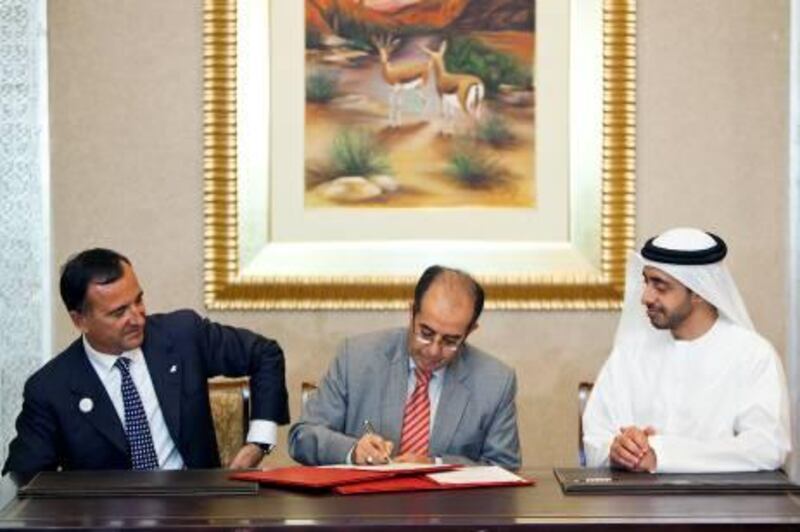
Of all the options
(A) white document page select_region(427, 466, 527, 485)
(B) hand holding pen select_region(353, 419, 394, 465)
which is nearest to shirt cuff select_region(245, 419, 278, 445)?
(B) hand holding pen select_region(353, 419, 394, 465)

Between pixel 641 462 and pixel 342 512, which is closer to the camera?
pixel 342 512

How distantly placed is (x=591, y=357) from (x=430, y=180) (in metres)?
0.94

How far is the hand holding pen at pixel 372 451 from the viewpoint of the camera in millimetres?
4441

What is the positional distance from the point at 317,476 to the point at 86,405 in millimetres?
966

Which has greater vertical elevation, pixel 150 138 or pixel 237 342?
pixel 150 138

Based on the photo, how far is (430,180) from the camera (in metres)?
6.05

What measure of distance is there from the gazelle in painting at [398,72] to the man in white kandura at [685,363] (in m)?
1.44

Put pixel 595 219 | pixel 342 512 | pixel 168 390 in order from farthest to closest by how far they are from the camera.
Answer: pixel 595 219
pixel 168 390
pixel 342 512

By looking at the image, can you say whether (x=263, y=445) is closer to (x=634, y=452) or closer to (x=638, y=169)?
(x=634, y=452)

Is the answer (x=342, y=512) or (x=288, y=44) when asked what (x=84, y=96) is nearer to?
(x=288, y=44)

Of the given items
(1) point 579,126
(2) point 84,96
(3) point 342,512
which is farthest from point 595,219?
(3) point 342,512

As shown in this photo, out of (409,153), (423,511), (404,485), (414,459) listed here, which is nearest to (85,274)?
(414,459)

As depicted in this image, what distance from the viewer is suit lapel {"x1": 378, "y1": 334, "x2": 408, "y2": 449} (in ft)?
15.9

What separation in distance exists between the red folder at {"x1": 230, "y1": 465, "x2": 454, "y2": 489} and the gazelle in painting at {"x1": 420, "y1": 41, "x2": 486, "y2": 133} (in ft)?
6.90
